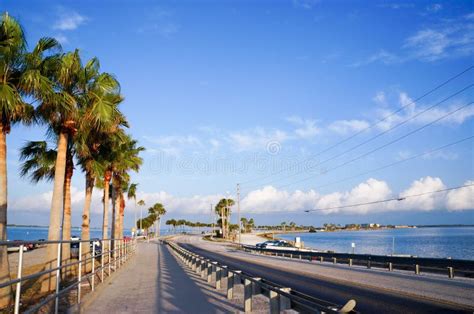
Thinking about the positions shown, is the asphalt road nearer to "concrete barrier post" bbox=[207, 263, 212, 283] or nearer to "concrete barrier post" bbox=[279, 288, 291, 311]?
"concrete barrier post" bbox=[207, 263, 212, 283]

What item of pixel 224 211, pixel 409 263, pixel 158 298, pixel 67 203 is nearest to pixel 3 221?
pixel 158 298

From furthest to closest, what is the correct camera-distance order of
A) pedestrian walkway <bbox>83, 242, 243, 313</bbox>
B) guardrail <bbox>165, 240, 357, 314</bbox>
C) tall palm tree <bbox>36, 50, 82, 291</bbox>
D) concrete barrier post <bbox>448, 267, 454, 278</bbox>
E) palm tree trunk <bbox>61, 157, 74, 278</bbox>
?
concrete barrier post <bbox>448, 267, 454, 278</bbox>, palm tree trunk <bbox>61, 157, 74, 278</bbox>, tall palm tree <bbox>36, 50, 82, 291</bbox>, pedestrian walkway <bbox>83, 242, 243, 313</bbox>, guardrail <bbox>165, 240, 357, 314</bbox>

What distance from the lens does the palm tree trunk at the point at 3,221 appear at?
1226cm

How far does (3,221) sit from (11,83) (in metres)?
3.99

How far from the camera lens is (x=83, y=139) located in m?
17.9

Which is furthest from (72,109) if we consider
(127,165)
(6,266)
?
(127,165)

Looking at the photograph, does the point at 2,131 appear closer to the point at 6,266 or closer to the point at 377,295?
the point at 6,266

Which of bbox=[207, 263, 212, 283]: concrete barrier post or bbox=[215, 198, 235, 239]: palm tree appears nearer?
bbox=[207, 263, 212, 283]: concrete barrier post

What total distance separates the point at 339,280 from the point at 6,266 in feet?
41.6

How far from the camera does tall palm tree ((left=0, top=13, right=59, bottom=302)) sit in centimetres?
1267

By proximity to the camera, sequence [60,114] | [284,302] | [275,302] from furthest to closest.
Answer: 1. [60,114]
2. [275,302]
3. [284,302]

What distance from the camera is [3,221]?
42.1ft

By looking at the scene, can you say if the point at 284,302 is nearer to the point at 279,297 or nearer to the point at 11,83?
the point at 279,297

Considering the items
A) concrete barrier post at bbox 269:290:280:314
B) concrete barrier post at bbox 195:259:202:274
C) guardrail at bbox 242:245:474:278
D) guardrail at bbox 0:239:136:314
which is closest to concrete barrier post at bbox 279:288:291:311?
concrete barrier post at bbox 269:290:280:314
